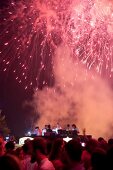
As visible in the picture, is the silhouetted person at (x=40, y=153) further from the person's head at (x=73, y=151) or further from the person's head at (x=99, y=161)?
Answer: the person's head at (x=99, y=161)

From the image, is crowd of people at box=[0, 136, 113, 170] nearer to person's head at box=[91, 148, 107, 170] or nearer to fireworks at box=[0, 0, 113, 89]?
person's head at box=[91, 148, 107, 170]

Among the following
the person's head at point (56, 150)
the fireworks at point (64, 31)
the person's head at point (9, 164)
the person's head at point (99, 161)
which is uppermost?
the fireworks at point (64, 31)

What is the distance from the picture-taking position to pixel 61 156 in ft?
16.2

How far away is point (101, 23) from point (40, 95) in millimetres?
8046

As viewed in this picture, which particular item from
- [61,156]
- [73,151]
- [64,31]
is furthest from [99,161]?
[64,31]

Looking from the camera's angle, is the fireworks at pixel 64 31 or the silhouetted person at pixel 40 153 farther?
the fireworks at pixel 64 31

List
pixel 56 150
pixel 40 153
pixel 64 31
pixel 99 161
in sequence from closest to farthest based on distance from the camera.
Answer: pixel 99 161 → pixel 40 153 → pixel 56 150 → pixel 64 31

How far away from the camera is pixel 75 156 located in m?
4.23

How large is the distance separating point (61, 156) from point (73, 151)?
29.5 inches

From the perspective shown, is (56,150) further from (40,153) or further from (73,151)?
(73,151)

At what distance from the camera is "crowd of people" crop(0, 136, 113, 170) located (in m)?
3.20

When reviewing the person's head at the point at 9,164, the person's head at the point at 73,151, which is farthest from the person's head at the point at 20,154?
the person's head at the point at 9,164

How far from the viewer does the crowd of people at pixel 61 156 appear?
126 inches

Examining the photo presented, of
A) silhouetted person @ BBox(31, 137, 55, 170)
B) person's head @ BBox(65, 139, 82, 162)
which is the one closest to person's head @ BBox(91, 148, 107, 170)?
person's head @ BBox(65, 139, 82, 162)
